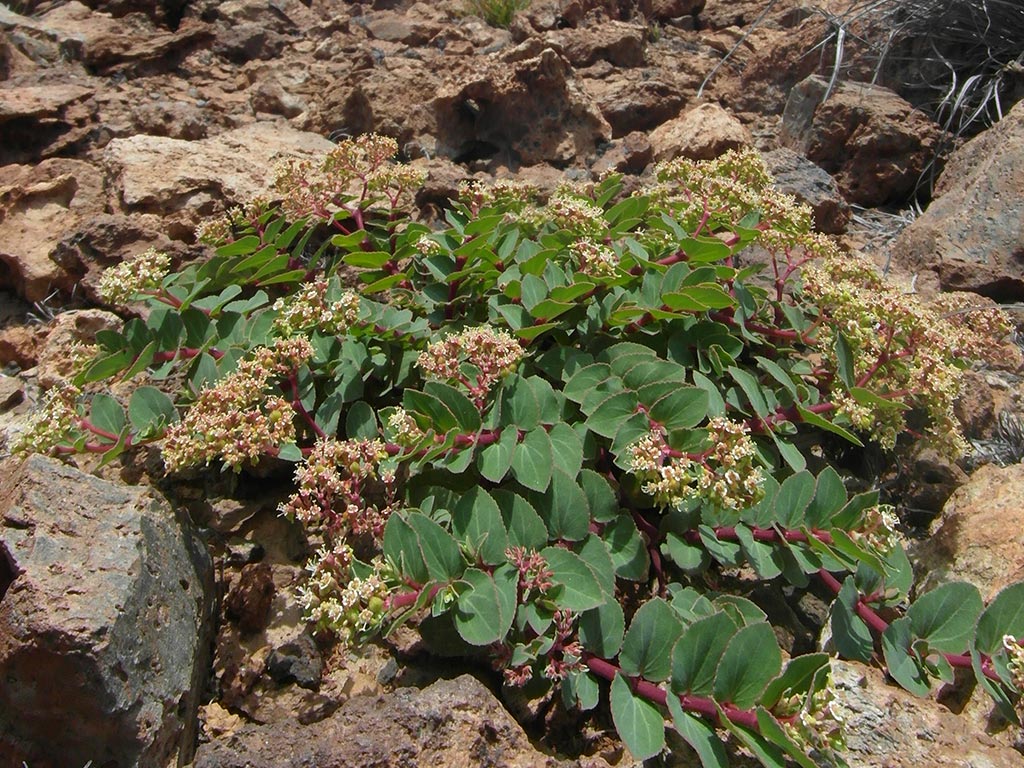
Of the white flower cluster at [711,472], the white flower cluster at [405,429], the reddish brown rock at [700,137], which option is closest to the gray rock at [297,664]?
the white flower cluster at [405,429]

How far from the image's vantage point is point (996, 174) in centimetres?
489

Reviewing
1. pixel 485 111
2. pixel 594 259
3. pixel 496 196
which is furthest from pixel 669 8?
pixel 594 259

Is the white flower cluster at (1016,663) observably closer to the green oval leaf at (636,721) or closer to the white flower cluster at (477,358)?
the green oval leaf at (636,721)

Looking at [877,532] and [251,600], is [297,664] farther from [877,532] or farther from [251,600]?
[877,532]

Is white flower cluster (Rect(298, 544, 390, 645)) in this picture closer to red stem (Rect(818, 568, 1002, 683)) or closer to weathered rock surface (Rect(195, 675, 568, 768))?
weathered rock surface (Rect(195, 675, 568, 768))

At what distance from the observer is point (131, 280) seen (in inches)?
143

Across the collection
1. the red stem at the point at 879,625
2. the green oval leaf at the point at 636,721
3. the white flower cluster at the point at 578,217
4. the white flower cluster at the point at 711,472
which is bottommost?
the green oval leaf at the point at 636,721

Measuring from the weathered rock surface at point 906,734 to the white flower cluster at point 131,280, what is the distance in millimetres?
3405

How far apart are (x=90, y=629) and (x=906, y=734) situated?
257 cm

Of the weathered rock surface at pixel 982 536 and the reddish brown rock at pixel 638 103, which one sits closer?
the weathered rock surface at pixel 982 536

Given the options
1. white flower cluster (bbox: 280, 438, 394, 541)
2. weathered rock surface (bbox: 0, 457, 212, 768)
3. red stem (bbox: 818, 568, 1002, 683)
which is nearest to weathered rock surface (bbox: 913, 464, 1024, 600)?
red stem (bbox: 818, 568, 1002, 683)

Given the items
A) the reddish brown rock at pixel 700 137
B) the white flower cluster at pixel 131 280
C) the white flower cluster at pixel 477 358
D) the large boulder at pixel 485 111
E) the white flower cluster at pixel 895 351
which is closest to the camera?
the white flower cluster at pixel 477 358

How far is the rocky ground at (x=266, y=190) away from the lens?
7.85 feet

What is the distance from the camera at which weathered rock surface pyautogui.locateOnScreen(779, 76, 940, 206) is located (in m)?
6.00
